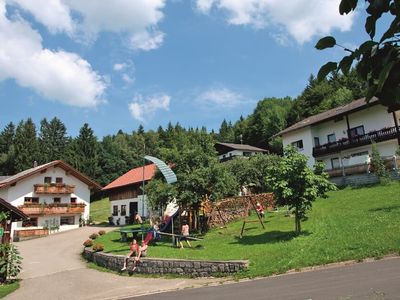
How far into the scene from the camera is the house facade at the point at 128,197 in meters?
49.2

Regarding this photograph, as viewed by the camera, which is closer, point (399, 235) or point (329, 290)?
point (329, 290)

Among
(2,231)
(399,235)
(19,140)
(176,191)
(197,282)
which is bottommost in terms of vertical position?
(197,282)

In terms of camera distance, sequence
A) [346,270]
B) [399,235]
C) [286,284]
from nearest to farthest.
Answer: [286,284]
[346,270]
[399,235]

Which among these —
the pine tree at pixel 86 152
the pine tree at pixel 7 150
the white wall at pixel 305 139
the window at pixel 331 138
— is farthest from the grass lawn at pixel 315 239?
the pine tree at pixel 7 150

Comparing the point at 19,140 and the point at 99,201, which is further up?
the point at 19,140

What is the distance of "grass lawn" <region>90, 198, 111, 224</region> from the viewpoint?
6100 centimetres

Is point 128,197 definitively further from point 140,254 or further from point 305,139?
point 140,254

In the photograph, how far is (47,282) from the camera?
751 inches

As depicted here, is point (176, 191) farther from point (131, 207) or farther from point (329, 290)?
point (131, 207)

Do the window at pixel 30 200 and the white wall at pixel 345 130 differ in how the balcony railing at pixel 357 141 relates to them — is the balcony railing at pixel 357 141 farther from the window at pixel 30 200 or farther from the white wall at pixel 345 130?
the window at pixel 30 200

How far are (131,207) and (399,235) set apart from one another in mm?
38886

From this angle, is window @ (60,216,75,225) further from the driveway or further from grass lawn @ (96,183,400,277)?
grass lawn @ (96,183,400,277)

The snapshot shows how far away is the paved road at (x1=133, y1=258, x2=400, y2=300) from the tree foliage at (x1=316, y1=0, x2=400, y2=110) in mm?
8420

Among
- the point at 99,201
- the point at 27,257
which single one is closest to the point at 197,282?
the point at 27,257
